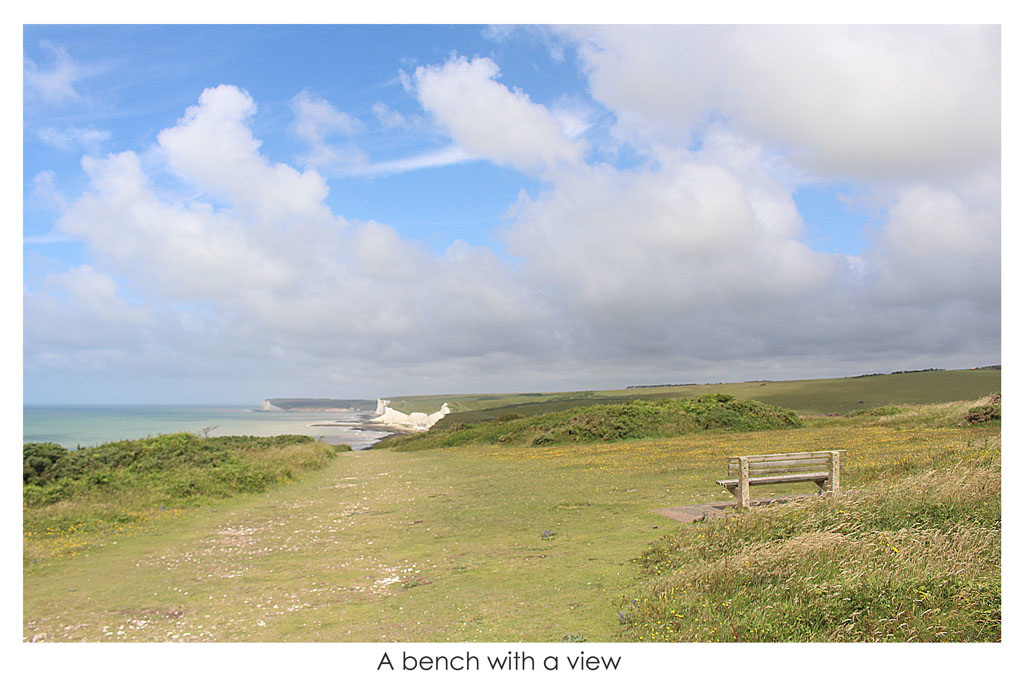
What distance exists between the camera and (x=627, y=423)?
41531 millimetres

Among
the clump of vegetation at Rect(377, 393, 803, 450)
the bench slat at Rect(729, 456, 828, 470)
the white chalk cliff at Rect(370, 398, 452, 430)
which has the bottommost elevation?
the white chalk cliff at Rect(370, 398, 452, 430)

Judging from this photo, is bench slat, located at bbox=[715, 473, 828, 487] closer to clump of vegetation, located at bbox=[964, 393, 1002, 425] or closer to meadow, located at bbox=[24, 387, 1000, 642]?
meadow, located at bbox=[24, 387, 1000, 642]

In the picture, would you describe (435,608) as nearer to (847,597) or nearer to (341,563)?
(341,563)

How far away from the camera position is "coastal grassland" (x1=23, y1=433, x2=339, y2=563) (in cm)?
1452

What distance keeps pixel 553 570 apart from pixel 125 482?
16.2m

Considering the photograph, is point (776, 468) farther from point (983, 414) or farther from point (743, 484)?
point (983, 414)

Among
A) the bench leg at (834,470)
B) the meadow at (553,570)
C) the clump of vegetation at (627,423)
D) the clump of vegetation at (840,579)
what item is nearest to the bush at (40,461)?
the meadow at (553,570)

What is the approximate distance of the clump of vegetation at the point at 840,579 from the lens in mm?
6555

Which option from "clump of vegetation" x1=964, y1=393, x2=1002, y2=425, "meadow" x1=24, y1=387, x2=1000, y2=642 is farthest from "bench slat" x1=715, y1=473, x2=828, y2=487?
"clump of vegetation" x1=964, y1=393, x2=1002, y2=425

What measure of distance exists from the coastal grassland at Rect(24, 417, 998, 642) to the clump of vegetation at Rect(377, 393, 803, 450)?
764 inches

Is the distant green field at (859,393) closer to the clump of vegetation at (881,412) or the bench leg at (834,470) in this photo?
the clump of vegetation at (881,412)

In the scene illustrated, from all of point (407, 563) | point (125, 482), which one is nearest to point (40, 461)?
point (125, 482)

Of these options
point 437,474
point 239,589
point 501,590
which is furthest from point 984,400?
point 239,589

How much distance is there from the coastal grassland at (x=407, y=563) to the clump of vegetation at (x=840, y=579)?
115 millimetres
